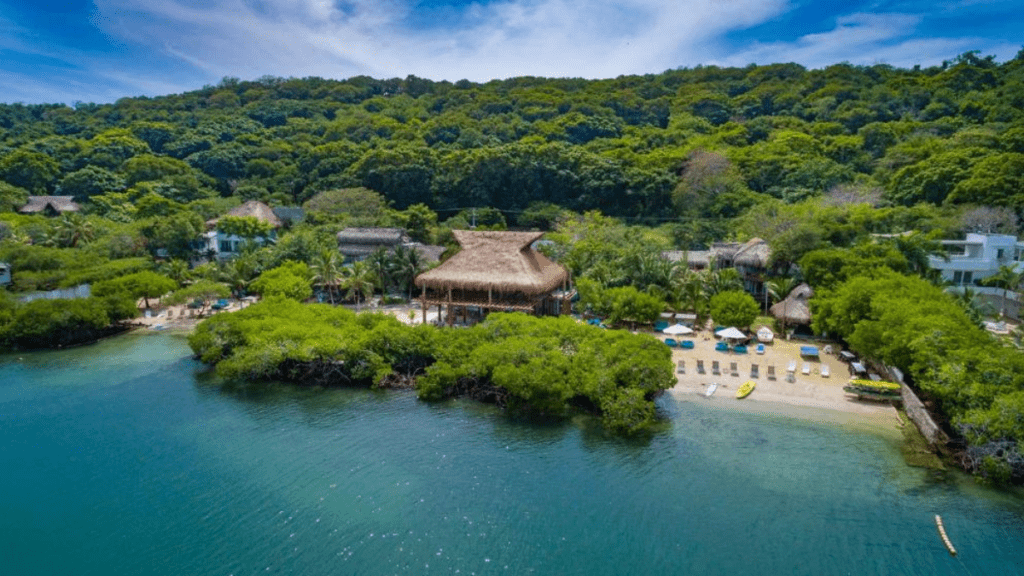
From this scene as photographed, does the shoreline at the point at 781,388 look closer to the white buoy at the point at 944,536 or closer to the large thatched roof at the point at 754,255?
the white buoy at the point at 944,536

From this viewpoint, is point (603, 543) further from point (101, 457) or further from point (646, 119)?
point (646, 119)

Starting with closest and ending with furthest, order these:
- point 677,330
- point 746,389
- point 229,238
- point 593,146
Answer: point 746,389 < point 677,330 < point 229,238 < point 593,146

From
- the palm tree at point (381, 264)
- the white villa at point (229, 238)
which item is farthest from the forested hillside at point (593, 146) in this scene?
the palm tree at point (381, 264)

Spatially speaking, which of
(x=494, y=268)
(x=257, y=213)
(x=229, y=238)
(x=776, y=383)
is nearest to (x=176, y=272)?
(x=229, y=238)

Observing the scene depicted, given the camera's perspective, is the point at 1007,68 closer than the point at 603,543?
No

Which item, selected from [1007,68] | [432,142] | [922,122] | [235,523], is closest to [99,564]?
[235,523]

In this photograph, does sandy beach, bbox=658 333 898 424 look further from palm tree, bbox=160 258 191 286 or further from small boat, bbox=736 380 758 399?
palm tree, bbox=160 258 191 286

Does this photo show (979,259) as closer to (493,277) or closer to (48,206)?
(493,277)
